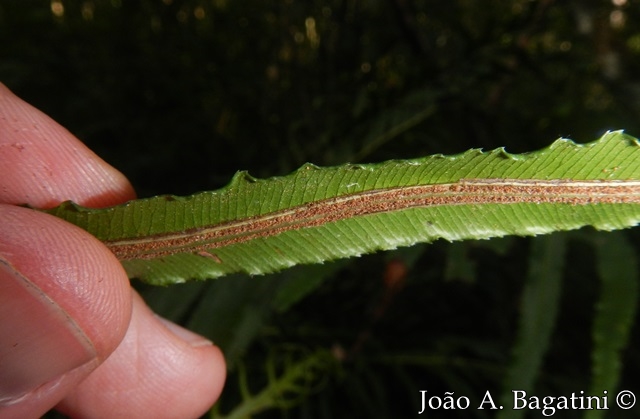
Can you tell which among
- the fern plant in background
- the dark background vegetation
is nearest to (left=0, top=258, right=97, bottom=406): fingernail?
the fern plant in background

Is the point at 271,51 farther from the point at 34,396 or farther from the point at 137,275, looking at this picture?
the point at 34,396

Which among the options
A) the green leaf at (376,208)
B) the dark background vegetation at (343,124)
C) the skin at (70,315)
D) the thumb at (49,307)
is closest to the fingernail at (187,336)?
the skin at (70,315)

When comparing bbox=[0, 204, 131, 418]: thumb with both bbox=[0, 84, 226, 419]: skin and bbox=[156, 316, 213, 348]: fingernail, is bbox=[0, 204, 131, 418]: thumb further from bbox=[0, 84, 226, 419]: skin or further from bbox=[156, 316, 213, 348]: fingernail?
bbox=[156, 316, 213, 348]: fingernail

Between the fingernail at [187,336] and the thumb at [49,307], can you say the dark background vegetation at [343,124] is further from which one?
the thumb at [49,307]

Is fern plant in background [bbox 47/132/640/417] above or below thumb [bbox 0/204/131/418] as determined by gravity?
above

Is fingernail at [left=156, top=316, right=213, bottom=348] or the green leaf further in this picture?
fingernail at [left=156, top=316, right=213, bottom=348]

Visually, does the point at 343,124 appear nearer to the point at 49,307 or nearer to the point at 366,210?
the point at 366,210

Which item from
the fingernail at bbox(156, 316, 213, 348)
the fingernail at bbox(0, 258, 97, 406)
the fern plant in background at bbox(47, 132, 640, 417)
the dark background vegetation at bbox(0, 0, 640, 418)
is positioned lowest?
the fingernail at bbox(0, 258, 97, 406)
